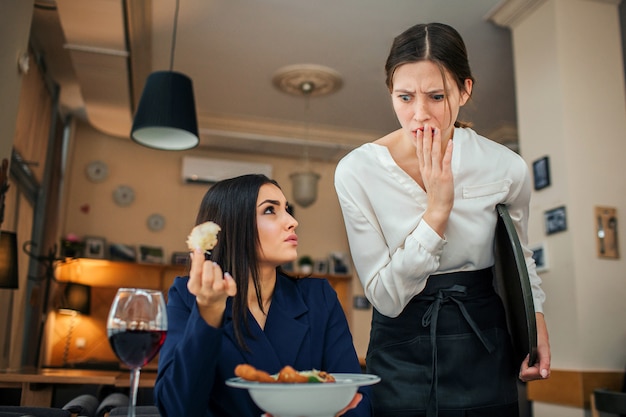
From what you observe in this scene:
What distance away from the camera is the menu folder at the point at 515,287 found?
124 centimetres

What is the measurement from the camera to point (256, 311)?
4.74ft

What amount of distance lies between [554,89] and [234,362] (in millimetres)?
3286

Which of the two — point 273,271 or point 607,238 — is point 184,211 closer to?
point 607,238

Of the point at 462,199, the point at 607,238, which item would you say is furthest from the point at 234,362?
the point at 607,238

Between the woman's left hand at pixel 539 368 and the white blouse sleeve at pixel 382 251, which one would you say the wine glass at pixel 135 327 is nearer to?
the white blouse sleeve at pixel 382 251

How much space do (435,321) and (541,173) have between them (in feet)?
9.30

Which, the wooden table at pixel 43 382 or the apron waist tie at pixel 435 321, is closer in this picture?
the apron waist tie at pixel 435 321

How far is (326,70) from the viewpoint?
5844mm

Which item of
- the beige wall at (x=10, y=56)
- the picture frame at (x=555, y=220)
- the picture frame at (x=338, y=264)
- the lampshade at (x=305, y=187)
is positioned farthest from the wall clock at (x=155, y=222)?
the picture frame at (x=555, y=220)

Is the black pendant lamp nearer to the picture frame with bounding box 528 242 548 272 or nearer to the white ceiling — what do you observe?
the white ceiling

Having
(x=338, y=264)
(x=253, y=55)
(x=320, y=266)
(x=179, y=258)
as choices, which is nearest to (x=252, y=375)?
(x=253, y=55)

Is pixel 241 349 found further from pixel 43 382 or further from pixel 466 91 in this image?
pixel 43 382

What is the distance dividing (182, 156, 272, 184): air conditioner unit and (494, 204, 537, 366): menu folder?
635cm

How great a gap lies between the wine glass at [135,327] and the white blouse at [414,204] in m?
0.55
